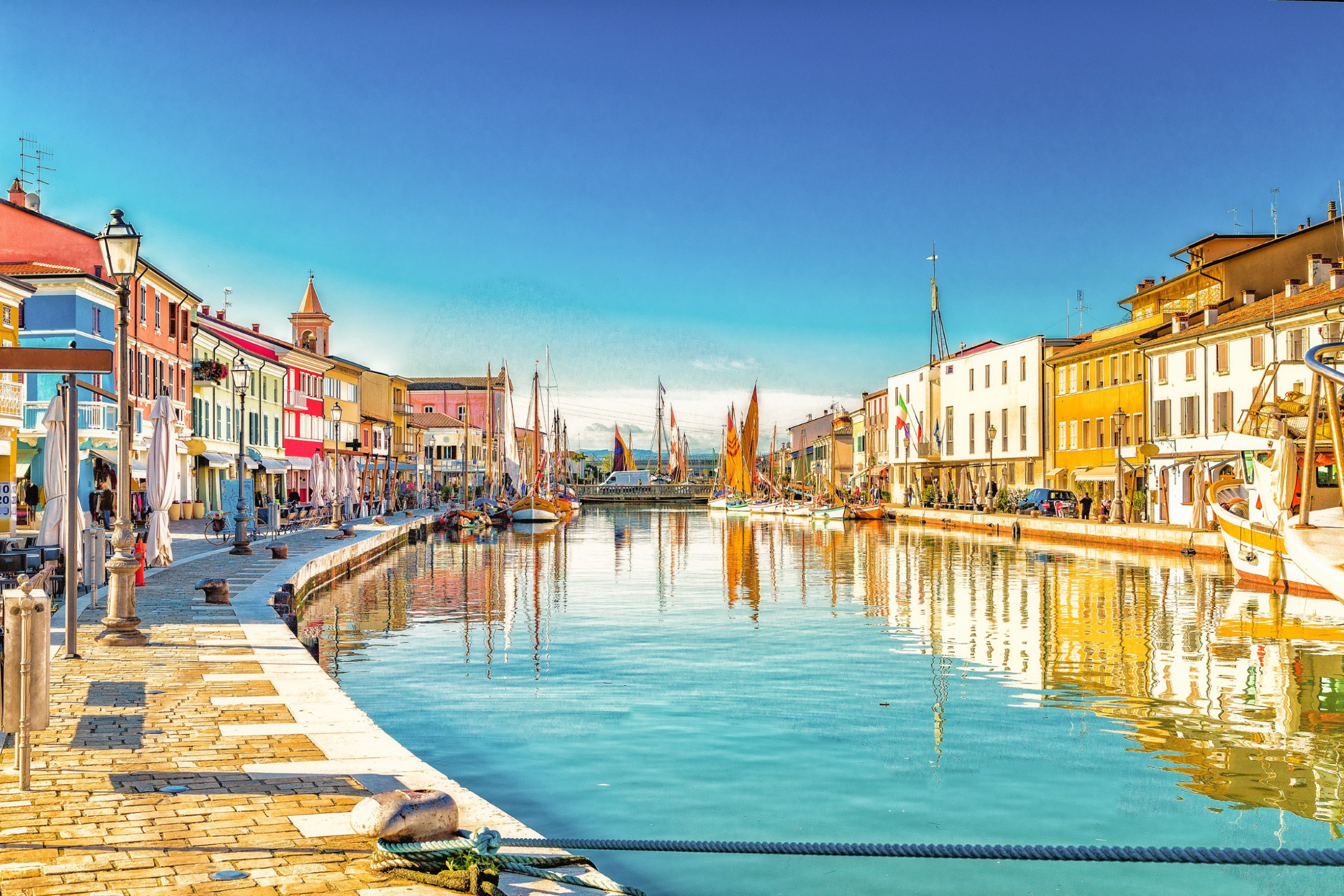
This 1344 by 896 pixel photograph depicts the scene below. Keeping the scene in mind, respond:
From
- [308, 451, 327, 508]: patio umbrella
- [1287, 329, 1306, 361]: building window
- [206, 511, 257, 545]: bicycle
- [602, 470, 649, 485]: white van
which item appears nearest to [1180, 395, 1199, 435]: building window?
[1287, 329, 1306, 361]: building window

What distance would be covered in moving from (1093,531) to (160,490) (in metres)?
38.6

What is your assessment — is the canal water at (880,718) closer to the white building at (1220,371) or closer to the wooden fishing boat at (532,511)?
the white building at (1220,371)

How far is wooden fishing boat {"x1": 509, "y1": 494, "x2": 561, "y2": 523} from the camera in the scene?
247 ft

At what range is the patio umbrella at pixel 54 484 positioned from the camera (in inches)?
730

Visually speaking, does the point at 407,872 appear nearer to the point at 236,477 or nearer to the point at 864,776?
the point at 864,776

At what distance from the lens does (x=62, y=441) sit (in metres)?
19.9

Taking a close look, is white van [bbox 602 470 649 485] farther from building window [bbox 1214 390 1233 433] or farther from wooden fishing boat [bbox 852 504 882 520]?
building window [bbox 1214 390 1233 433]

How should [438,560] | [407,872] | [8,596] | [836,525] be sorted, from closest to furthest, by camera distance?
[407,872], [8,596], [438,560], [836,525]

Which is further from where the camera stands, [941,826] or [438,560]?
[438,560]

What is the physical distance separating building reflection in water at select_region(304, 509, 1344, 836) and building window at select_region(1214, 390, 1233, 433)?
10337 mm

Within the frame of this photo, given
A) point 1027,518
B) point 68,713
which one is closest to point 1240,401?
point 1027,518

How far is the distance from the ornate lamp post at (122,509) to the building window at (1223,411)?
47317 millimetres

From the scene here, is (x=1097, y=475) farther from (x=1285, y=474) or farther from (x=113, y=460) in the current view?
(x=113, y=460)

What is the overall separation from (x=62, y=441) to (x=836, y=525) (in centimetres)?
5992
